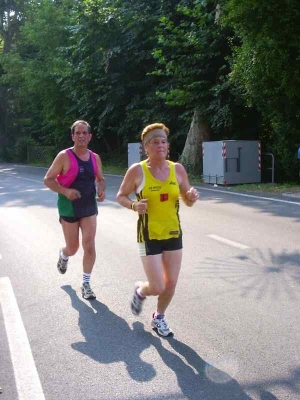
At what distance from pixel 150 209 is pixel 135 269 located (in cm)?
283

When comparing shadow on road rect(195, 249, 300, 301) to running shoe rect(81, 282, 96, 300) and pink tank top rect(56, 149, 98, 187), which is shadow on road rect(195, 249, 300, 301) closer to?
running shoe rect(81, 282, 96, 300)

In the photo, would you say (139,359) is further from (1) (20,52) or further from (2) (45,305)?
(1) (20,52)

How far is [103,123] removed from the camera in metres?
32.8

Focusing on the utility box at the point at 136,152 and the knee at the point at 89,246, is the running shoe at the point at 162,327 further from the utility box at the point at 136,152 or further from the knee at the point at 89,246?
the utility box at the point at 136,152

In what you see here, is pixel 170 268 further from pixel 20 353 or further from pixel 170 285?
pixel 20 353

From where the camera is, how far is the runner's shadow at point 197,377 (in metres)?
3.81

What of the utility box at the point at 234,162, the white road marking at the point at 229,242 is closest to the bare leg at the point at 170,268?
the white road marking at the point at 229,242

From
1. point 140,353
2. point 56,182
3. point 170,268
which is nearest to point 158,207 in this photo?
point 170,268

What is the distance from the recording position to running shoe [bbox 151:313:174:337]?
16.3ft

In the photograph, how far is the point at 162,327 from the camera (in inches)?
196

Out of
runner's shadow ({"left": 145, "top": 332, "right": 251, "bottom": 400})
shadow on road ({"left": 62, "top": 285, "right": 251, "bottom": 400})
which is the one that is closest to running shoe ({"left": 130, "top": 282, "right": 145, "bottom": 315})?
shadow on road ({"left": 62, "top": 285, "right": 251, "bottom": 400})

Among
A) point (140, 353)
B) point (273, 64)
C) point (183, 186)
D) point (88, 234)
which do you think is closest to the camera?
point (140, 353)

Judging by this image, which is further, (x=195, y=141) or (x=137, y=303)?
(x=195, y=141)

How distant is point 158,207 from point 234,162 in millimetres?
16103
